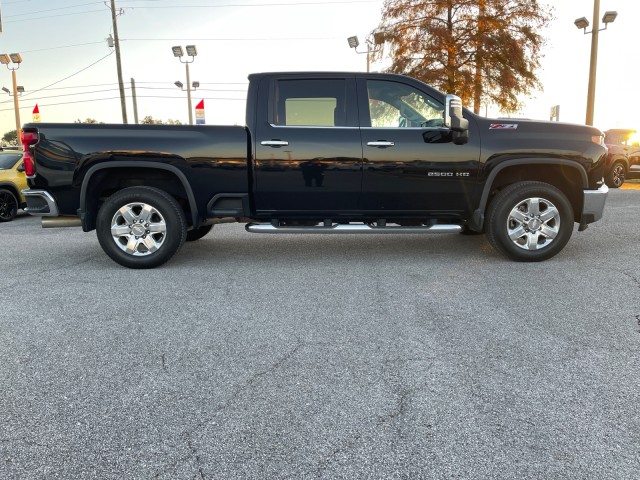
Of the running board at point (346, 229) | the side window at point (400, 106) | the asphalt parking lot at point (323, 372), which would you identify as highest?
the side window at point (400, 106)

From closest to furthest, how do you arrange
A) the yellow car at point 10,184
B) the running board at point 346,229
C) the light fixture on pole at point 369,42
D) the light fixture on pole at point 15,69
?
the running board at point 346,229
the yellow car at point 10,184
the light fixture on pole at point 369,42
the light fixture on pole at point 15,69

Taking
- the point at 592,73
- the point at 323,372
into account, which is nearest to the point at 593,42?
the point at 592,73

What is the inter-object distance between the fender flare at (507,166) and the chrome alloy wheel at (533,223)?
1.06 feet

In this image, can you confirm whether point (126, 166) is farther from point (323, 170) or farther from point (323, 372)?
point (323, 372)

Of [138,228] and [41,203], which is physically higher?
[41,203]

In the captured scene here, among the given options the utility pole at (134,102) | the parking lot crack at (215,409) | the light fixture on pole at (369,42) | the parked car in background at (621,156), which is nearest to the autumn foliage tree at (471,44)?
the light fixture on pole at (369,42)

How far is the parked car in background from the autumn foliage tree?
5.36m

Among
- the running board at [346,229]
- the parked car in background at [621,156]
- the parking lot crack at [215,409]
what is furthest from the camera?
the parked car in background at [621,156]

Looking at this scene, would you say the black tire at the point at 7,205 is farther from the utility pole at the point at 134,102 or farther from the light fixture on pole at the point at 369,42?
the utility pole at the point at 134,102

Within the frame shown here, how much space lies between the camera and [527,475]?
6.69 feet

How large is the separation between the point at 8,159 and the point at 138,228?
6.90m

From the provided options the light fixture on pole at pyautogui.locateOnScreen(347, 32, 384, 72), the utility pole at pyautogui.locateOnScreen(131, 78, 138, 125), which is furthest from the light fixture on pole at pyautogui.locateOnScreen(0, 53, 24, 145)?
the light fixture on pole at pyautogui.locateOnScreen(347, 32, 384, 72)

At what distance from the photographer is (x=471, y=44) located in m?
20.2

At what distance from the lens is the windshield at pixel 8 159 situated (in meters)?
10.4
